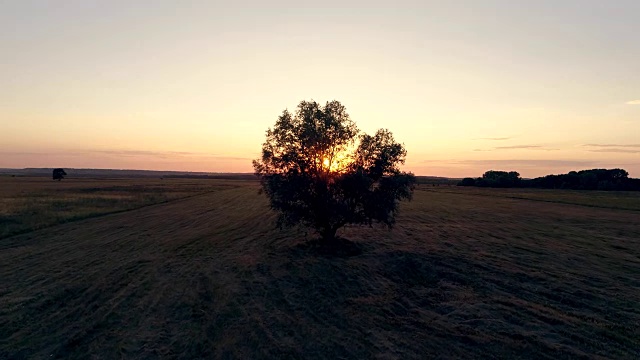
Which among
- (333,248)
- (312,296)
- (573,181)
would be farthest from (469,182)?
(312,296)

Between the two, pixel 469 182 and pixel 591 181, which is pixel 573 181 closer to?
pixel 591 181

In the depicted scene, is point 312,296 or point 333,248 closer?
point 312,296

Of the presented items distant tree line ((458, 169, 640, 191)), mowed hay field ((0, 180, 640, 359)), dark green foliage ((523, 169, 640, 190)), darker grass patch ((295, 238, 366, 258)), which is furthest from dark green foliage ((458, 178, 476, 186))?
darker grass patch ((295, 238, 366, 258))

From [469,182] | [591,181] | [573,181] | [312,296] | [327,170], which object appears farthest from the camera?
[469,182]

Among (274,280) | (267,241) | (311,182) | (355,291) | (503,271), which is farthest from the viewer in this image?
(267,241)

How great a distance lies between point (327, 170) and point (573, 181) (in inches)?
4779

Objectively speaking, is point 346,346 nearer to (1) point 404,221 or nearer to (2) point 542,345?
(2) point 542,345

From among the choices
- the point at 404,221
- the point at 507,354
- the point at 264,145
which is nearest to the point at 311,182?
the point at 264,145

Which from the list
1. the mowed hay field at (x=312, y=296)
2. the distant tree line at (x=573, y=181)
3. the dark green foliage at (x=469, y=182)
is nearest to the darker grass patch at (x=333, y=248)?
the mowed hay field at (x=312, y=296)

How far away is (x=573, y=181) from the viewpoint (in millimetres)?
119562

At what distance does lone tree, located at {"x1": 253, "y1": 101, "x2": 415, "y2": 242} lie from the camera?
1019 inches

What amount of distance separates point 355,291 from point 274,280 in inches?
175

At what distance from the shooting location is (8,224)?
36438mm

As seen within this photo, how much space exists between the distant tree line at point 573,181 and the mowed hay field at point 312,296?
9557cm
